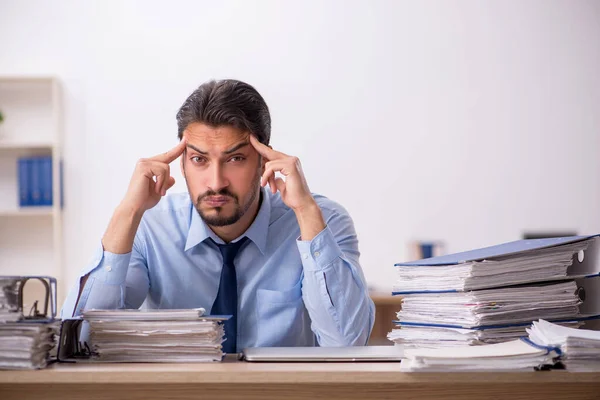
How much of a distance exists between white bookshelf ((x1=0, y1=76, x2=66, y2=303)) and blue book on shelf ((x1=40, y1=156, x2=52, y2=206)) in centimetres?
13

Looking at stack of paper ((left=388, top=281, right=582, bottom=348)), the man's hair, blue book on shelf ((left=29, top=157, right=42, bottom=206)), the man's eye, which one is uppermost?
blue book on shelf ((left=29, top=157, right=42, bottom=206))

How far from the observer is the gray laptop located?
1.21 metres

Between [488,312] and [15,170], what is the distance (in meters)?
3.89

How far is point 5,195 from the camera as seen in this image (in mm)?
4473

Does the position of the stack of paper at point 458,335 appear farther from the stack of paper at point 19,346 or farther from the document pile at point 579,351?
the stack of paper at point 19,346

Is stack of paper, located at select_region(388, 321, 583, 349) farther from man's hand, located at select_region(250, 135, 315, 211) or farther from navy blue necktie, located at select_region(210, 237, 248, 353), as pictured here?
navy blue necktie, located at select_region(210, 237, 248, 353)

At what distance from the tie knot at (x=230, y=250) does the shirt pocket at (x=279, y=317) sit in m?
0.11

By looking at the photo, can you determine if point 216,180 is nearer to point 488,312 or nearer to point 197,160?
point 197,160

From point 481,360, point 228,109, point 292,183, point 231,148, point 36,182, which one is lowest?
point 481,360

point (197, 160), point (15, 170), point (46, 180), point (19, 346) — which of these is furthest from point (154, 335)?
point (15, 170)

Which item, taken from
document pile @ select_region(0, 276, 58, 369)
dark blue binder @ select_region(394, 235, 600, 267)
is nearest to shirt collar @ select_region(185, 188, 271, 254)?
dark blue binder @ select_region(394, 235, 600, 267)

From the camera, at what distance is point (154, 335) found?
1217 mm

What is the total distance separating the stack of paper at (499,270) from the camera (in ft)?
4.07

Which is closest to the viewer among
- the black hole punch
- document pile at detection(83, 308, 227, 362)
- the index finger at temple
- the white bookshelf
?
document pile at detection(83, 308, 227, 362)
